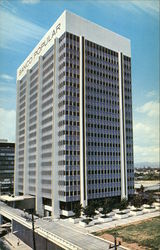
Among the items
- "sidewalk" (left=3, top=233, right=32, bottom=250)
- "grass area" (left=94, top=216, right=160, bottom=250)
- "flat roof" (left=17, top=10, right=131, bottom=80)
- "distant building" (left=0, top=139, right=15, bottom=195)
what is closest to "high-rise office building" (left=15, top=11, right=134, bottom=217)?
"flat roof" (left=17, top=10, right=131, bottom=80)

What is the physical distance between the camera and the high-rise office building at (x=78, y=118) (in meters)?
53.8

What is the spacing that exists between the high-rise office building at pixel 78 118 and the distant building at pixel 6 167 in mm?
33287

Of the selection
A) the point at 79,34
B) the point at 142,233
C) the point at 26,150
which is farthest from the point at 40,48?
the point at 142,233

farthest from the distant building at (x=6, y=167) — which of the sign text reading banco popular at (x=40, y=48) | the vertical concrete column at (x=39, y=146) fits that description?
the vertical concrete column at (x=39, y=146)

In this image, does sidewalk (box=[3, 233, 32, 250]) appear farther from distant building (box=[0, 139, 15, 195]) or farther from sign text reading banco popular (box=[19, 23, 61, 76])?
distant building (box=[0, 139, 15, 195])

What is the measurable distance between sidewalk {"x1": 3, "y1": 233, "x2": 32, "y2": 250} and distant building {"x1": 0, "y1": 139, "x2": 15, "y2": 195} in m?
52.8

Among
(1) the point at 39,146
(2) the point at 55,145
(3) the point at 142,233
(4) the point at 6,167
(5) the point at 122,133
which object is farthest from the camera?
(4) the point at 6,167

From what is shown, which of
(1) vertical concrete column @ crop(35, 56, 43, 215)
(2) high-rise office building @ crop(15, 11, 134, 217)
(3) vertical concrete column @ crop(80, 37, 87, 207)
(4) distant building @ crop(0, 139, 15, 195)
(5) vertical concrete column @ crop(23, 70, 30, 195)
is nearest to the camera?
(3) vertical concrete column @ crop(80, 37, 87, 207)

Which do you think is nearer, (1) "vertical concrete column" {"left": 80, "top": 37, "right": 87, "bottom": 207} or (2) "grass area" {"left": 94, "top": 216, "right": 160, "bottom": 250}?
(2) "grass area" {"left": 94, "top": 216, "right": 160, "bottom": 250}

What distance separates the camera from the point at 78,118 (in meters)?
55.6

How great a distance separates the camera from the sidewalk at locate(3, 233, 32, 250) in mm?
40031

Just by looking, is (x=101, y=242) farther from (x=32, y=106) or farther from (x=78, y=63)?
(x=32, y=106)

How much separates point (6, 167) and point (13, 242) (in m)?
61.5

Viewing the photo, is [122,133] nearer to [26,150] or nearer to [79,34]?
[79,34]
